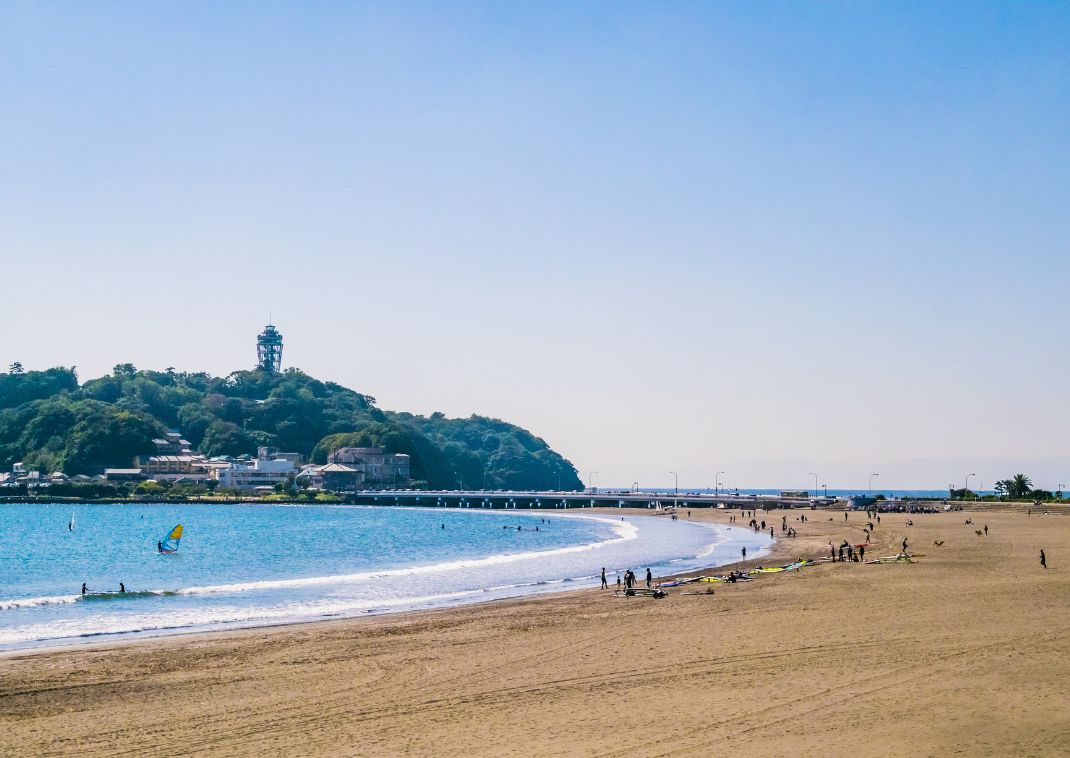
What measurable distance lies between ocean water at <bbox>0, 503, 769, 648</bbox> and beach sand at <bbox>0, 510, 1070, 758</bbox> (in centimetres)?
550

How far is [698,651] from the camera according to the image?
22.1 metres

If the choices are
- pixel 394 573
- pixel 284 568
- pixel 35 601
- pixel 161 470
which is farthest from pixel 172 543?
pixel 161 470

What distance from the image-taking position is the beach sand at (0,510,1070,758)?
587 inches

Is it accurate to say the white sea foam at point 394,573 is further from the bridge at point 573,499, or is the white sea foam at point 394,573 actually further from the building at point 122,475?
the building at point 122,475

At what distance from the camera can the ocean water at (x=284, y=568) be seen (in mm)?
33688

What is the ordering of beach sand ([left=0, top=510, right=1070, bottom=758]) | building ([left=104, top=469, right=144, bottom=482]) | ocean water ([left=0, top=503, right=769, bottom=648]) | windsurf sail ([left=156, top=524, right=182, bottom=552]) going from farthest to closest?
building ([left=104, top=469, right=144, bottom=482]) < windsurf sail ([left=156, top=524, right=182, bottom=552]) < ocean water ([left=0, top=503, right=769, bottom=648]) < beach sand ([left=0, top=510, right=1070, bottom=758])

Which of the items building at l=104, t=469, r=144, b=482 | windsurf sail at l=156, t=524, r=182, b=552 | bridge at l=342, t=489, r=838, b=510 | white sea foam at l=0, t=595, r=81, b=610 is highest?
building at l=104, t=469, r=144, b=482

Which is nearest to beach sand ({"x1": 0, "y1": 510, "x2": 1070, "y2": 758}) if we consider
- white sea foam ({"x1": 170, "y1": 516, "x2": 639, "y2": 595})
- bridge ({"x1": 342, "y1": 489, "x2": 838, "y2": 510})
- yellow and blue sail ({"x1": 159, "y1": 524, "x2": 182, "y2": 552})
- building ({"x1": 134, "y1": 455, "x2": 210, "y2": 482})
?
white sea foam ({"x1": 170, "y1": 516, "x2": 639, "y2": 595})

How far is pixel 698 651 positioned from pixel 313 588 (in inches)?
1012

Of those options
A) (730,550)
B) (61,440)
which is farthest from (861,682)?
(61,440)

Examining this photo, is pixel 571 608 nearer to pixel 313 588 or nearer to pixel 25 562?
pixel 313 588

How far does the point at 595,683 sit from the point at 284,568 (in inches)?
1567

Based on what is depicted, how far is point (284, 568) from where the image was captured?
54.9 m

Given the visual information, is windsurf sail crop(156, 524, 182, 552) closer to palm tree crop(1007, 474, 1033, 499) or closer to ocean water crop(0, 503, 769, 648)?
ocean water crop(0, 503, 769, 648)
